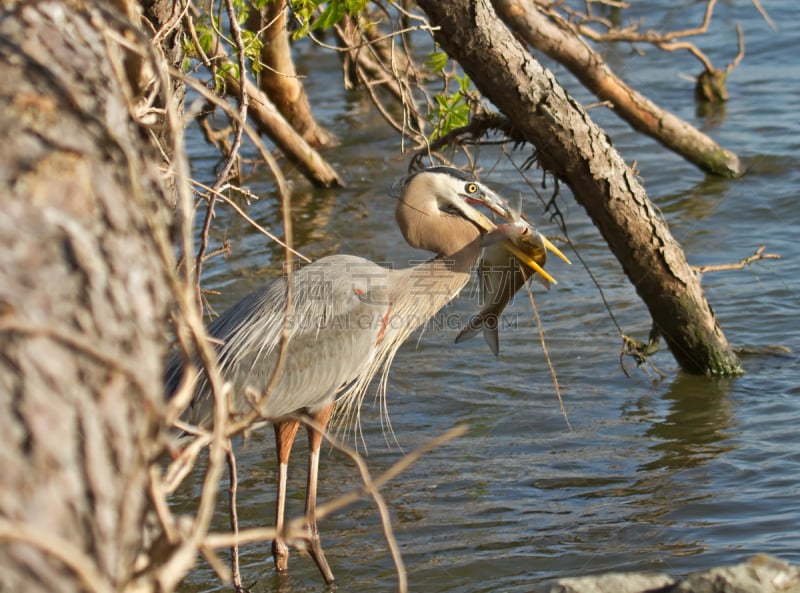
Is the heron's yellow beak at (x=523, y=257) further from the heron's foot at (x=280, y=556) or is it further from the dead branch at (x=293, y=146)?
the dead branch at (x=293, y=146)

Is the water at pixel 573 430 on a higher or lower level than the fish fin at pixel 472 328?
lower

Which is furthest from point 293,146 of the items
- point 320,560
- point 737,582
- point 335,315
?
point 737,582

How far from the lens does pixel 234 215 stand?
356 inches

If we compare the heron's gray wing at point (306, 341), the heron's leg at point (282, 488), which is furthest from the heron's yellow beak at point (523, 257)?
the heron's leg at point (282, 488)

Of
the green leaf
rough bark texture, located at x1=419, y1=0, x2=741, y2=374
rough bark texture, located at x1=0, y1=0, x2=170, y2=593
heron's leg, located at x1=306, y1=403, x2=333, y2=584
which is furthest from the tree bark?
rough bark texture, located at x1=0, y1=0, x2=170, y2=593

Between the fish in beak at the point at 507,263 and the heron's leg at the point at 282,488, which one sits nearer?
the heron's leg at the point at 282,488

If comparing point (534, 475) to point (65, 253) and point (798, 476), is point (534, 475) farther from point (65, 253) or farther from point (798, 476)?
point (65, 253)

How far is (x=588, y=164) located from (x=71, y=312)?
147 inches

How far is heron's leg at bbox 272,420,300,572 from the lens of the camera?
4469mm

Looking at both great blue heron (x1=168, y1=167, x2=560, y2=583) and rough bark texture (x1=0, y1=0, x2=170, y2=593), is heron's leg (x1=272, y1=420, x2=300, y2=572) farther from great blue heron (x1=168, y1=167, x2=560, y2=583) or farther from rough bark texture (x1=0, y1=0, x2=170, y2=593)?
rough bark texture (x1=0, y1=0, x2=170, y2=593)

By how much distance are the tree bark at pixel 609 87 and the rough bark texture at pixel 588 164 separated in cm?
170

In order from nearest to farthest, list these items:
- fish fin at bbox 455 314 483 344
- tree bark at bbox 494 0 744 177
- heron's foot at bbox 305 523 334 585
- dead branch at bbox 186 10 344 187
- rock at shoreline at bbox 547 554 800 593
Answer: rock at shoreline at bbox 547 554 800 593
heron's foot at bbox 305 523 334 585
fish fin at bbox 455 314 483 344
tree bark at bbox 494 0 744 177
dead branch at bbox 186 10 344 187

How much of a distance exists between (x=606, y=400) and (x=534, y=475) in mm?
1042

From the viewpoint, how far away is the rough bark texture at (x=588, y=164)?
4.63 metres
